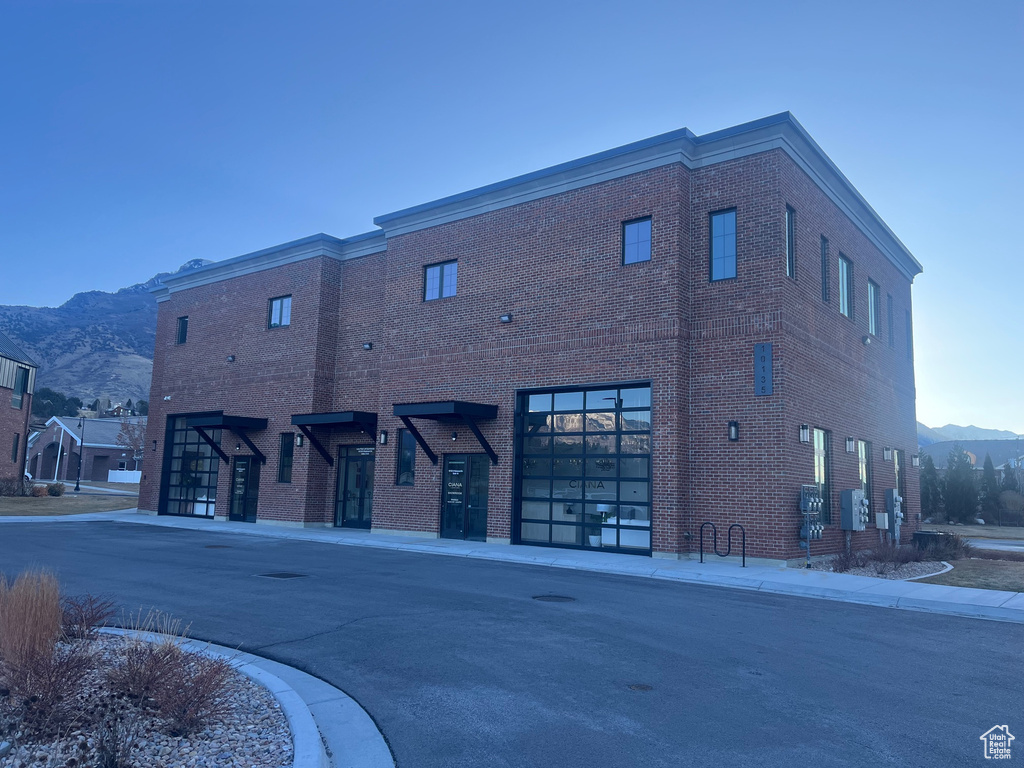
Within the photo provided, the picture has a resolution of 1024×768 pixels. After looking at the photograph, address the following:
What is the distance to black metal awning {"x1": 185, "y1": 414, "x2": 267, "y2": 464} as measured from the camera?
25984 mm

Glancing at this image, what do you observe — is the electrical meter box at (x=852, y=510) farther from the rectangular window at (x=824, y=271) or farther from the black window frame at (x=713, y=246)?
the black window frame at (x=713, y=246)

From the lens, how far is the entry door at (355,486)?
24750 millimetres

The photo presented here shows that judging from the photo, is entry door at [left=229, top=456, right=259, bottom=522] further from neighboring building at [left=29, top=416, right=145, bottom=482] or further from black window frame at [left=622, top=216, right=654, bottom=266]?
neighboring building at [left=29, top=416, right=145, bottom=482]

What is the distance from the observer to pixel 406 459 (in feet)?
74.8

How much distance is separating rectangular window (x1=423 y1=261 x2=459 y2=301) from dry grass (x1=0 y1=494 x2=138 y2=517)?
19.7 metres

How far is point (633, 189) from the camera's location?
61.3ft

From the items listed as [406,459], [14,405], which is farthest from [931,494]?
[14,405]

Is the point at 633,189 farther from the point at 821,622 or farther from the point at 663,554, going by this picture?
the point at 821,622

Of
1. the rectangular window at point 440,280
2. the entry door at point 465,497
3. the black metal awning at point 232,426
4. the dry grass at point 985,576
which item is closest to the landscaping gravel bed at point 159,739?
the dry grass at point 985,576

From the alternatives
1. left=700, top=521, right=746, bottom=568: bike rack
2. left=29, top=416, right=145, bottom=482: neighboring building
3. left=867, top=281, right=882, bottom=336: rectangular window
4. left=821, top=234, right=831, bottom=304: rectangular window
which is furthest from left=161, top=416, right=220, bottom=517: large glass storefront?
left=29, top=416, right=145, bottom=482: neighboring building

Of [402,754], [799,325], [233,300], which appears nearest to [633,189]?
[799,325]

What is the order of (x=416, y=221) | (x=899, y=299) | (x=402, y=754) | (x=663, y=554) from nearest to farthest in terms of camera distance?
1. (x=402, y=754)
2. (x=663, y=554)
3. (x=416, y=221)
4. (x=899, y=299)

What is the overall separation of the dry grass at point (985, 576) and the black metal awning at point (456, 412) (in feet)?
35.7

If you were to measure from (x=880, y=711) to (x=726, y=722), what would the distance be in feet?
4.63
